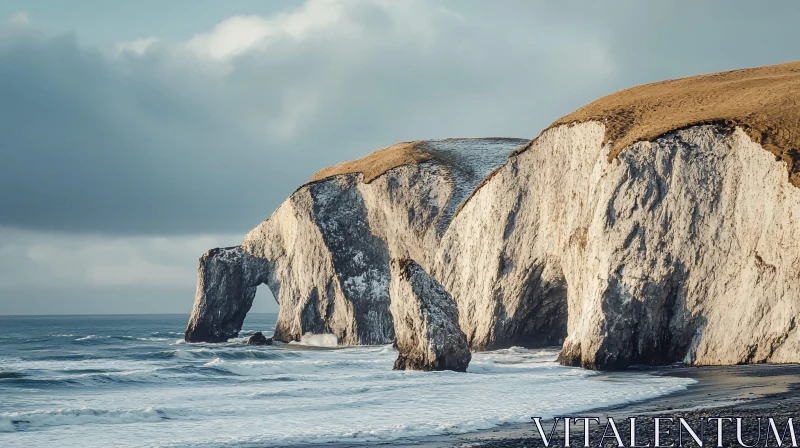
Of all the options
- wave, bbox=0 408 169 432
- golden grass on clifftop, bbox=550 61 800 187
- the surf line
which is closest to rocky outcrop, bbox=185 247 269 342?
golden grass on clifftop, bbox=550 61 800 187

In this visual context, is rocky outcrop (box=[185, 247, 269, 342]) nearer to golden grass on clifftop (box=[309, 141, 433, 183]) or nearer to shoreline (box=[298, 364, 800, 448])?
golden grass on clifftop (box=[309, 141, 433, 183])

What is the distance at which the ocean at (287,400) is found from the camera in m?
18.4

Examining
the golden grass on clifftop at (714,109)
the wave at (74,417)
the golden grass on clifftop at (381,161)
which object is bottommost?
the wave at (74,417)

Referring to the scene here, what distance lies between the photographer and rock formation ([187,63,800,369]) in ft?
105

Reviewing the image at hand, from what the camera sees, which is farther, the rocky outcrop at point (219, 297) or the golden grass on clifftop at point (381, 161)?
the rocky outcrop at point (219, 297)

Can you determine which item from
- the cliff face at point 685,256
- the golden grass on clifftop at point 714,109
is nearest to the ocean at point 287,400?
the cliff face at point 685,256

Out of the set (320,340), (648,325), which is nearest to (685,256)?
(648,325)

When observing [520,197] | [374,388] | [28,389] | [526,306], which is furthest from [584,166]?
[28,389]

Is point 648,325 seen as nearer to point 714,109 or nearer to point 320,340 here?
point 714,109

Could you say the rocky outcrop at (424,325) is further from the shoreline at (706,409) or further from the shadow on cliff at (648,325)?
the shoreline at (706,409)

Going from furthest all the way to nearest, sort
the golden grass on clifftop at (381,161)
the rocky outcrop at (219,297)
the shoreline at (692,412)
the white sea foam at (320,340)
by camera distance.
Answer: the rocky outcrop at (219,297) < the golden grass on clifftop at (381,161) < the white sea foam at (320,340) < the shoreline at (692,412)

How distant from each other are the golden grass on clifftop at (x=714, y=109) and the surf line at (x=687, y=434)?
17.3m

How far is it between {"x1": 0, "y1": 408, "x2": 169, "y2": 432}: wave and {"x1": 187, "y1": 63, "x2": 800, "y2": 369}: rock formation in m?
18.4

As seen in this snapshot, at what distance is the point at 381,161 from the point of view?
6581cm
